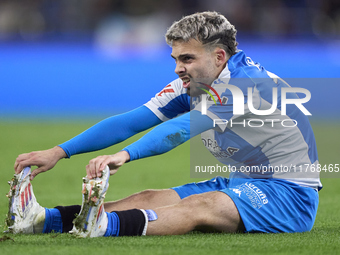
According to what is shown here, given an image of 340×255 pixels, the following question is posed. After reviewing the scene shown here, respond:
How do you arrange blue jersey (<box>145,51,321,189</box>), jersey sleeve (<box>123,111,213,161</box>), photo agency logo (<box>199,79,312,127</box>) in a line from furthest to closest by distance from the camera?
blue jersey (<box>145,51,321,189</box>)
photo agency logo (<box>199,79,312,127</box>)
jersey sleeve (<box>123,111,213,161</box>)

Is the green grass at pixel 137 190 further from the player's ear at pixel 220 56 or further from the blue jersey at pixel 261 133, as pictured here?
the player's ear at pixel 220 56

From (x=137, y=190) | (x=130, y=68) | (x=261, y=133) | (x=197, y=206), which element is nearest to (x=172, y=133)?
(x=197, y=206)

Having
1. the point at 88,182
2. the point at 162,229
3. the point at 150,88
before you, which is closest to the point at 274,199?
the point at 162,229

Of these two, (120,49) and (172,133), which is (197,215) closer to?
(172,133)

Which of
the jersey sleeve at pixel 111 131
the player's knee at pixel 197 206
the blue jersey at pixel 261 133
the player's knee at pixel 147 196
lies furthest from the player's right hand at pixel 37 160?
the blue jersey at pixel 261 133

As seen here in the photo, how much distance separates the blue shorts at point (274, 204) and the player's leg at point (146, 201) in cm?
49

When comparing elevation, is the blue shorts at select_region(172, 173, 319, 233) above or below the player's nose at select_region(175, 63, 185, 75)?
below

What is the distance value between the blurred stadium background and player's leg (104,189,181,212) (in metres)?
8.95

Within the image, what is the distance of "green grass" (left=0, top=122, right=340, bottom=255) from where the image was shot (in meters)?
3.14

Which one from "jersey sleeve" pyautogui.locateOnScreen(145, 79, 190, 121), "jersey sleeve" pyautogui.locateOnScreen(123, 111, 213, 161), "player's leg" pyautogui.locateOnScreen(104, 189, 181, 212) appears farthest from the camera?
"jersey sleeve" pyautogui.locateOnScreen(145, 79, 190, 121)

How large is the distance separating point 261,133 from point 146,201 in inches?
35.4

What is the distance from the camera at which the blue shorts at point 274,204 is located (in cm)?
369

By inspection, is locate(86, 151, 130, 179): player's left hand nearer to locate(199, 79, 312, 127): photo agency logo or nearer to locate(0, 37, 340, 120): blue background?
locate(199, 79, 312, 127): photo agency logo

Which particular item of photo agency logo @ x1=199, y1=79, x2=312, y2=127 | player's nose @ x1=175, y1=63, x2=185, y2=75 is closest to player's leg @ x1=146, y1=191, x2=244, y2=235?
photo agency logo @ x1=199, y1=79, x2=312, y2=127
